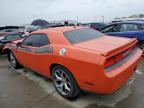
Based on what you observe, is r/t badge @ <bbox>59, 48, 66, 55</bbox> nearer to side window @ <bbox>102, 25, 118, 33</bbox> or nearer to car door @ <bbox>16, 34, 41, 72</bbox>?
car door @ <bbox>16, 34, 41, 72</bbox>

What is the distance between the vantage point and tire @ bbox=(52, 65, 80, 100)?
3.67 metres

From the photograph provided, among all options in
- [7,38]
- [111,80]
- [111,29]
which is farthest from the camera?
[7,38]

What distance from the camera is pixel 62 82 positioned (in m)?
4.04

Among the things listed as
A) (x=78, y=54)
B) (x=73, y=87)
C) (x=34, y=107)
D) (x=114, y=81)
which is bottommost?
(x=34, y=107)

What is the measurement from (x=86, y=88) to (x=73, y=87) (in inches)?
14.4

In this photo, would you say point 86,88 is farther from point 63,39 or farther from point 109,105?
point 63,39

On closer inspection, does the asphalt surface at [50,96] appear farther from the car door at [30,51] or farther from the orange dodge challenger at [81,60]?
the car door at [30,51]

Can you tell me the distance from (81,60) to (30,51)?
2019 millimetres

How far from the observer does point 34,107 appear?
12.3 ft

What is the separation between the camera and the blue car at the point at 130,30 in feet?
23.2

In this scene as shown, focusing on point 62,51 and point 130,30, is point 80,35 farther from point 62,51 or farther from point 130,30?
point 130,30

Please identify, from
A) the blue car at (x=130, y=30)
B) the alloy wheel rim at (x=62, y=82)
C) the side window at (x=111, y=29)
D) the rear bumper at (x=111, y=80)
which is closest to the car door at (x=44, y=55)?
the alloy wheel rim at (x=62, y=82)

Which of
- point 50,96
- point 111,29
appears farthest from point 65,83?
point 111,29

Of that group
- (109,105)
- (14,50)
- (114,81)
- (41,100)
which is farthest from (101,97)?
(14,50)
